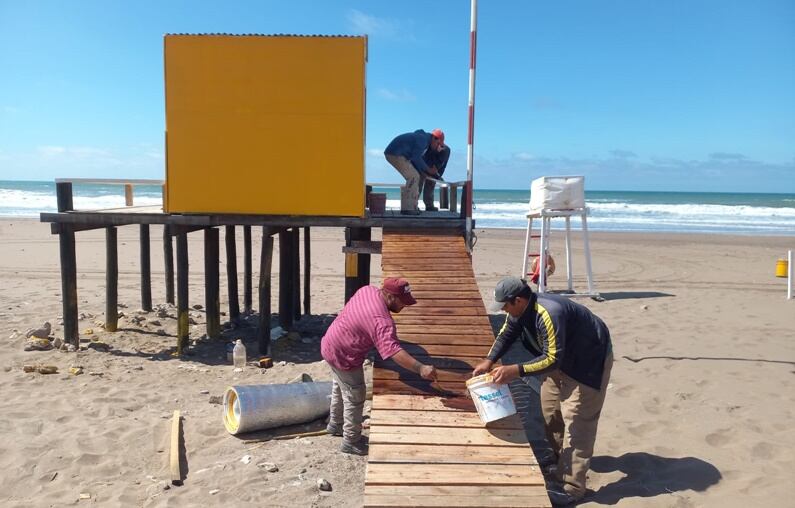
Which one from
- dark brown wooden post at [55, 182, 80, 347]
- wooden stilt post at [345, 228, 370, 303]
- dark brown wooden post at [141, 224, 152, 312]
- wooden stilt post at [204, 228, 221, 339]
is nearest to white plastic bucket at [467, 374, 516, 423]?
wooden stilt post at [345, 228, 370, 303]

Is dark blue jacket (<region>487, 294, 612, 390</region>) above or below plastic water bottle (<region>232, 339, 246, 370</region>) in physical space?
above

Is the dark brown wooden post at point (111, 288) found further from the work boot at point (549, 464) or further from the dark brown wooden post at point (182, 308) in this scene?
the work boot at point (549, 464)

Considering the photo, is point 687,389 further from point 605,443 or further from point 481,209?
point 481,209

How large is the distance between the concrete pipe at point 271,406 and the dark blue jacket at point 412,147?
4.51 metres

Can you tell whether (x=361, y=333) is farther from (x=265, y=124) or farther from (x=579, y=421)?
(x=265, y=124)

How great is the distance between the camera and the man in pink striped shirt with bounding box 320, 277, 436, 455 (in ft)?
16.5

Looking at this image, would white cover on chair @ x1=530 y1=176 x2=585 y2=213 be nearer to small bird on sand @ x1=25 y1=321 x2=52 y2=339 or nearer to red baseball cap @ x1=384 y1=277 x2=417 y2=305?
red baseball cap @ x1=384 y1=277 x2=417 y2=305

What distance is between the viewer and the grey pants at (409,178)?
32.6 feet

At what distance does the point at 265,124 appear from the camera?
882 cm

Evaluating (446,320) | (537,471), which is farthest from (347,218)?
(537,471)

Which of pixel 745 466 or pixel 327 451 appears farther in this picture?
pixel 327 451

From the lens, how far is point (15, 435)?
6.14m

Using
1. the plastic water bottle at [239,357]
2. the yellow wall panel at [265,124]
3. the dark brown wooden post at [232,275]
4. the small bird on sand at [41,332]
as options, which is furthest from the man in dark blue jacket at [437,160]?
the small bird on sand at [41,332]

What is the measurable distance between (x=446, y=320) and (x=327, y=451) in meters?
1.97
